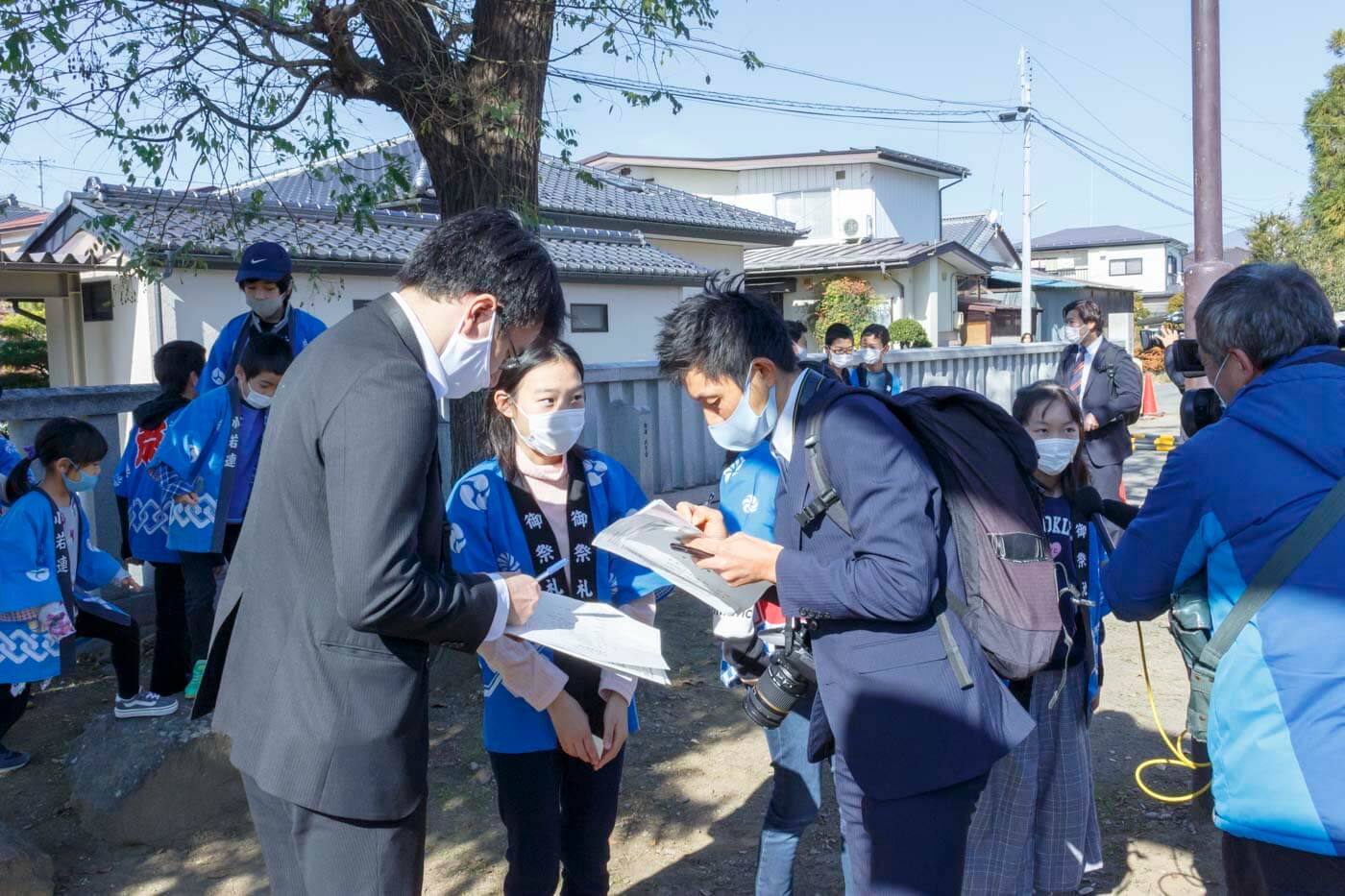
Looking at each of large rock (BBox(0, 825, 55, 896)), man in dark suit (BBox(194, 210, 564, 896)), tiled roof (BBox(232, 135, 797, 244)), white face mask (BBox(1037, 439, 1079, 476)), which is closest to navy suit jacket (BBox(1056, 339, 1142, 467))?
white face mask (BBox(1037, 439, 1079, 476))

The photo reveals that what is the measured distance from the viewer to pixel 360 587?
1753 mm

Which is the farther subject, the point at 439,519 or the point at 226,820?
the point at 226,820

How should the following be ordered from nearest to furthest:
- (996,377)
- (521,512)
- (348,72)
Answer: (521,512), (348,72), (996,377)

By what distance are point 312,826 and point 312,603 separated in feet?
1.40

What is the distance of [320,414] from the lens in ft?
5.98

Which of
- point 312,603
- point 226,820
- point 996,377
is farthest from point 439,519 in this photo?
point 996,377

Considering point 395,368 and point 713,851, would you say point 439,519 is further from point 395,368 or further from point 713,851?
point 713,851

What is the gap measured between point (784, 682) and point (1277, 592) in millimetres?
1134

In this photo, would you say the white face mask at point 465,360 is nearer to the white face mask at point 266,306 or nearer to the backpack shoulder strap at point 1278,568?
the backpack shoulder strap at point 1278,568

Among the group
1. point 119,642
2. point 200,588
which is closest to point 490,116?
point 200,588

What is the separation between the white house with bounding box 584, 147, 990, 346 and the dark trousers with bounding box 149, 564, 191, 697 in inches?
915

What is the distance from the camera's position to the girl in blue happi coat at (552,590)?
261 centimetres

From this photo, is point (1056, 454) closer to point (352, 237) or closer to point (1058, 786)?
point (1058, 786)

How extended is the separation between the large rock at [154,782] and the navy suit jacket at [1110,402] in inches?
204
